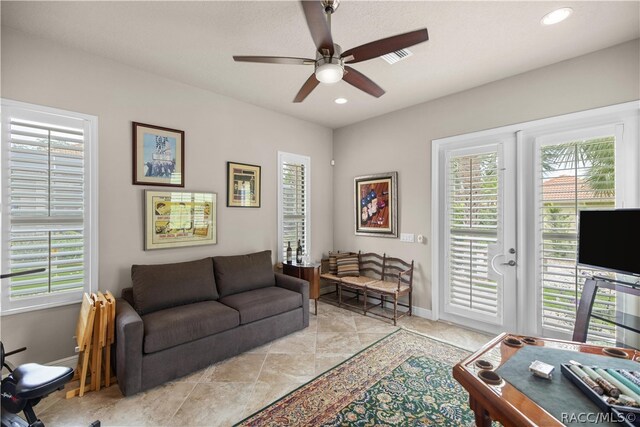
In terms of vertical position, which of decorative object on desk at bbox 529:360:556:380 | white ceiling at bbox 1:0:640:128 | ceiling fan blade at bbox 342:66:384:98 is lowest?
decorative object on desk at bbox 529:360:556:380

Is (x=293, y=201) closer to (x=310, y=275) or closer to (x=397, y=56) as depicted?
(x=310, y=275)

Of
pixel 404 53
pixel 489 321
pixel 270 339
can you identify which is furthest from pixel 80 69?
pixel 489 321

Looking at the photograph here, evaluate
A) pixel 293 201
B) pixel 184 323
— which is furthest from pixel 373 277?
pixel 184 323

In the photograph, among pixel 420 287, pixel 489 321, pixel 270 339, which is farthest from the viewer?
pixel 420 287

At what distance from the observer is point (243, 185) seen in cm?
392

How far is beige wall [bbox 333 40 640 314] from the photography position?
264 cm

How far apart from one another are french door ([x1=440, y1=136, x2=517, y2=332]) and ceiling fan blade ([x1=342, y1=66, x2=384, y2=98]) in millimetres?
1721

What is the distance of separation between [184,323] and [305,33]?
2.71 metres

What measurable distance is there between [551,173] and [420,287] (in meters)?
2.03

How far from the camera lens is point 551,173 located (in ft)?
9.65

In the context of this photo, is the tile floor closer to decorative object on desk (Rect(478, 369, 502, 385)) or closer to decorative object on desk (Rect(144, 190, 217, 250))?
decorative object on desk (Rect(144, 190, 217, 250))

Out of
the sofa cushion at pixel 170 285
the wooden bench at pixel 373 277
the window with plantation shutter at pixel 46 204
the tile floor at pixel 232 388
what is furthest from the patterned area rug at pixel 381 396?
the window with plantation shutter at pixel 46 204

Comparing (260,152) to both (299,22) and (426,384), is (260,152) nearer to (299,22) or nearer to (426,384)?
(299,22)

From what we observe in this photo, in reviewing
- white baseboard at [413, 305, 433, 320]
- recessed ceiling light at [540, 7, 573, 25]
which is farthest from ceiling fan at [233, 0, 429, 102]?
white baseboard at [413, 305, 433, 320]
